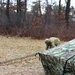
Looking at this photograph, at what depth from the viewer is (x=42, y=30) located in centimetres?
2195

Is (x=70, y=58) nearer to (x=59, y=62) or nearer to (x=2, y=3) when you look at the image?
(x=59, y=62)

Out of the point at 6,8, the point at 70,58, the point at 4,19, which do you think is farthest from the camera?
the point at 6,8

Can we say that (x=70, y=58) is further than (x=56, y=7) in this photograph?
No

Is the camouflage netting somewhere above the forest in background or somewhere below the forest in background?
above

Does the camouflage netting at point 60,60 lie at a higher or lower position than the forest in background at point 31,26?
higher

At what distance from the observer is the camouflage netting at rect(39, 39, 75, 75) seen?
6.35 metres

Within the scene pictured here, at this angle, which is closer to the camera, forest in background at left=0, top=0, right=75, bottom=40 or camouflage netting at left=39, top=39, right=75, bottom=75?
camouflage netting at left=39, top=39, right=75, bottom=75

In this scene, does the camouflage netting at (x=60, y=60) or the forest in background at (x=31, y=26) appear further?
the forest in background at (x=31, y=26)

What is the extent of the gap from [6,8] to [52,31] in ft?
28.3

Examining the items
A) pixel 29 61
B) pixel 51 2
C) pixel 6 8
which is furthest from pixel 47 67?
pixel 51 2

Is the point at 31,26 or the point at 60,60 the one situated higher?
the point at 60,60

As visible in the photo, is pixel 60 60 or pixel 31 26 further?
pixel 31 26

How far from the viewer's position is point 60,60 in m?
6.54

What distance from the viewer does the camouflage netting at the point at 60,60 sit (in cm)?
635
